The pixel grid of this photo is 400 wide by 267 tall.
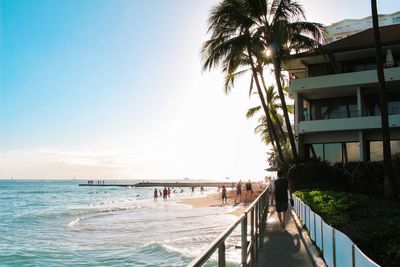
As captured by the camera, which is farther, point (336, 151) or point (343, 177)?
point (336, 151)

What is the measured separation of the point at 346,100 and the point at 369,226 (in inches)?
868

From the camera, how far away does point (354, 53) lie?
2628 cm

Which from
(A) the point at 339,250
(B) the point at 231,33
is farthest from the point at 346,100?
(A) the point at 339,250

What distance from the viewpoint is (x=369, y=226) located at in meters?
7.22

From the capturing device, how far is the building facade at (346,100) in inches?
985

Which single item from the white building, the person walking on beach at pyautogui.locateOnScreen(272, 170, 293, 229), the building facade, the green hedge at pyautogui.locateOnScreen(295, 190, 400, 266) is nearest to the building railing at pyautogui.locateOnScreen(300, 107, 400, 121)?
the building facade

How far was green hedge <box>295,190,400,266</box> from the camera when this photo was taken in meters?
5.63

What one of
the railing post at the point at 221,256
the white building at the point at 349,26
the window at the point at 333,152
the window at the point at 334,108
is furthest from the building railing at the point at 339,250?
the white building at the point at 349,26

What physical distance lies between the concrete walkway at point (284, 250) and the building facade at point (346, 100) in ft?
50.6

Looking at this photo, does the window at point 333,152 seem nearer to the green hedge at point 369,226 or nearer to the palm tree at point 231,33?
the palm tree at point 231,33

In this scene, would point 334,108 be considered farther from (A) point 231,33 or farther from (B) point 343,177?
(A) point 231,33

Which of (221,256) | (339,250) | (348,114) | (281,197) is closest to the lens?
(221,256)

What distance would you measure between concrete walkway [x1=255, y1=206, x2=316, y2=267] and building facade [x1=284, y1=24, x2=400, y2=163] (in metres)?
15.4

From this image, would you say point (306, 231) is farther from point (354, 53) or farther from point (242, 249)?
point (354, 53)
